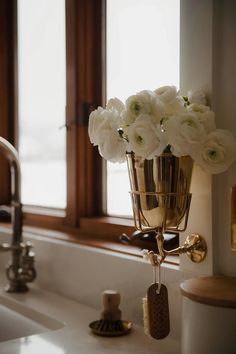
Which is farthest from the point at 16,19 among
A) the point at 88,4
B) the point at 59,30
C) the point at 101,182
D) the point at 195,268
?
the point at 195,268

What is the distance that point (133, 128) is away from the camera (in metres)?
1.01

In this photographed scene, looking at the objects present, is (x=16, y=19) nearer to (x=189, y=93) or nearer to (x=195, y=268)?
(x=189, y=93)

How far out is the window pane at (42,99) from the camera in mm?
2053

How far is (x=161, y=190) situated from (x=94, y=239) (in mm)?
666

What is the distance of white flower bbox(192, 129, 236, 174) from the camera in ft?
3.29

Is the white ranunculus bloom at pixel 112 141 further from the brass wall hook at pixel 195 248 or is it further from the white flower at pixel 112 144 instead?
the brass wall hook at pixel 195 248

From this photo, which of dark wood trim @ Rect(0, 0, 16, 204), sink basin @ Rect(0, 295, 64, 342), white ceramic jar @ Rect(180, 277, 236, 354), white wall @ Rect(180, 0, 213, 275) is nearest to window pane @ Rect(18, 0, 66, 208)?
dark wood trim @ Rect(0, 0, 16, 204)

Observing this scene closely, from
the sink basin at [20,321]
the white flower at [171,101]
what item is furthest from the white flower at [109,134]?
the sink basin at [20,321]

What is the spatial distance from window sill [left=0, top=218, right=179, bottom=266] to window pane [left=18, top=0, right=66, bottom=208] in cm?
21

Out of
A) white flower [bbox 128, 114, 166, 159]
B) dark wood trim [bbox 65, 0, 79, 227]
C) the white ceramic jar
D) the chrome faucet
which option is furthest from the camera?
dark wood trim [bbox 65, 0, 79, 227]

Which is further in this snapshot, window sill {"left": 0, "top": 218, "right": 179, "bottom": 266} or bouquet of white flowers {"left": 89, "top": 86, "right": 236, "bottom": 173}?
window sill {"left": 0, "top": 218, "right": 179, "bottom": 266}

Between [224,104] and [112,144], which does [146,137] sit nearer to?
[112,144]

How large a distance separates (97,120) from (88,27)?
805mm

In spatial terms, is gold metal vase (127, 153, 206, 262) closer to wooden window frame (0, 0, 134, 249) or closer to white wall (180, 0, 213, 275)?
white wall (180, 0, 213, 275)
